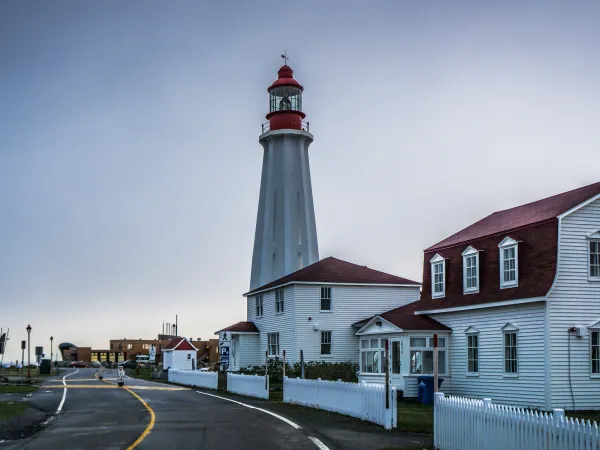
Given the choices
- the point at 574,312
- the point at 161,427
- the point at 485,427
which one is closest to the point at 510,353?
the point at 574,312

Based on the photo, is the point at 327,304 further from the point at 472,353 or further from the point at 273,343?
the point at 472,353

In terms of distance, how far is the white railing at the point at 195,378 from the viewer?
137 ft

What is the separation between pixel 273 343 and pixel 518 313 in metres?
22.8

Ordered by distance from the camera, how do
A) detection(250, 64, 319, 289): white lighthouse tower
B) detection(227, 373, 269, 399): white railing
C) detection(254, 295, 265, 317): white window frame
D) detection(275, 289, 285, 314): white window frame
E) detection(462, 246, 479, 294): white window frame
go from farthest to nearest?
detection(250, 64, 319, 289): white lighthouse tower < detection(254, 295, 265, 317): white window frame < detection(275, 289, 285, 314): white window frame < detection(227, 373, 269, 399): white railing < detection(462, 246, 479, 294): white window frame

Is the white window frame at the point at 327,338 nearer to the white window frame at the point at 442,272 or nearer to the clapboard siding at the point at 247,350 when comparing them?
the clapboard siding at the point at 247,350

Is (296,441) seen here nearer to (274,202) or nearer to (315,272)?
(315,272)

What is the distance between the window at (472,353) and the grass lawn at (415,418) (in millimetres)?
2747

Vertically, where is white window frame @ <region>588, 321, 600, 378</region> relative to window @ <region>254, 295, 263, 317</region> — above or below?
below

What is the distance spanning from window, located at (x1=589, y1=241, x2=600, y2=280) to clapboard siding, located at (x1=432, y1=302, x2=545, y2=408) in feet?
8.15

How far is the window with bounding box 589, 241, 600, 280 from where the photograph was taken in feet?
94.2

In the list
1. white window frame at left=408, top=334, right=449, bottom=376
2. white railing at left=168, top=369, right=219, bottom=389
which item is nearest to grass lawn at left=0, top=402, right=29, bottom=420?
white railing at left=168, top=369, right=219, bottom=389

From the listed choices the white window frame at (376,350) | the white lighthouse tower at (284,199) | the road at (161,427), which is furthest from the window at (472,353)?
the white lighthouse tower at (284,199)

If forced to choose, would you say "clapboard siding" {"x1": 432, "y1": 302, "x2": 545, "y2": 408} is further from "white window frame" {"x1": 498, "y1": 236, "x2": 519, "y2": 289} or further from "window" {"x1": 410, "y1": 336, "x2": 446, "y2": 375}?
"white window frame" {"x1": 498, "y1": 236, "x2": 519, "y2": 289}

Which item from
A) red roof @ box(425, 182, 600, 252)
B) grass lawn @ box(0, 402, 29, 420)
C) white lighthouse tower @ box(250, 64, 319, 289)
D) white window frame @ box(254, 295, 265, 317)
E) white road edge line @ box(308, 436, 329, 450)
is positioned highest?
white lighthouse tower @ box(250, 64, 319, 289)
